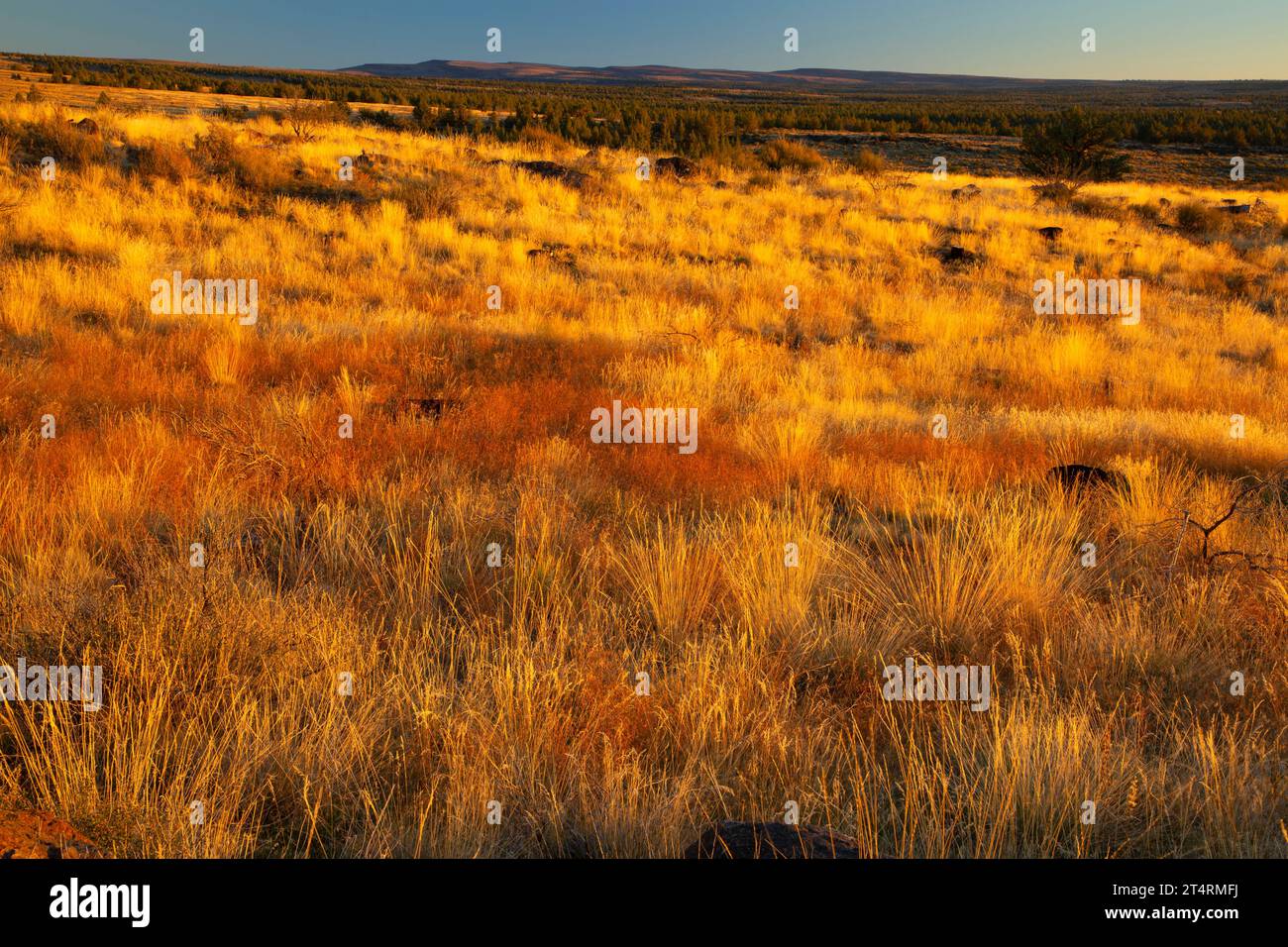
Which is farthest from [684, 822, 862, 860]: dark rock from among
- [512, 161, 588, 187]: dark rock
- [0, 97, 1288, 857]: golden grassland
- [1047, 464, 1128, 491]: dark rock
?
[512, 161, 588, 187]: dark rock

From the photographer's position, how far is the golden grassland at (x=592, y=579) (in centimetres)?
238

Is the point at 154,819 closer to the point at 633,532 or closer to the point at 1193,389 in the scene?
the point at 633,532

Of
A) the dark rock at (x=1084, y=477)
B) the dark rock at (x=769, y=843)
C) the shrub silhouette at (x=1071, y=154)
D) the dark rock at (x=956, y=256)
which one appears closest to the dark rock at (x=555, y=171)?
the dark rock at (x=956, y=256)

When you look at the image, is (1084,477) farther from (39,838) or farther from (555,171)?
(555,171)

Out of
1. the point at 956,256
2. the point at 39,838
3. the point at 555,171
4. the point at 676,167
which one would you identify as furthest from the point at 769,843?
the point at 676,167

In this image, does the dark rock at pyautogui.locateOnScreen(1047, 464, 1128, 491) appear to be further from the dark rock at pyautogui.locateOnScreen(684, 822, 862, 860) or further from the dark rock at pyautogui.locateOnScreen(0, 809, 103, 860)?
the dark rock at pyautogui.locateOnScreen(0, 809, 103, 860)

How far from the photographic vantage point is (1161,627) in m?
3.45

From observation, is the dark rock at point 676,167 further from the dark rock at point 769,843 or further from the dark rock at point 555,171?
the dark rock at point 769,843

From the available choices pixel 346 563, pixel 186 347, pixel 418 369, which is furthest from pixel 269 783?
pixel 186 347

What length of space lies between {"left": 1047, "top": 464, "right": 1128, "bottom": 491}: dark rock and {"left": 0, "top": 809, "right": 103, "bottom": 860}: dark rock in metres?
5.39

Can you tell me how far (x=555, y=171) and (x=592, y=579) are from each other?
16747mm

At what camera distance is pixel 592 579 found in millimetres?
3771

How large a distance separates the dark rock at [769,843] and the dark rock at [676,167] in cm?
2010

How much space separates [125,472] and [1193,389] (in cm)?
1057
